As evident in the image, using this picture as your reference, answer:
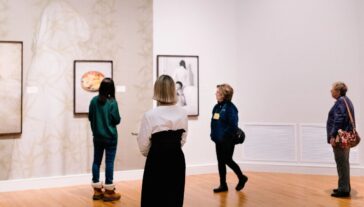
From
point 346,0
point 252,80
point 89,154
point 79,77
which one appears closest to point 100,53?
point 79,77

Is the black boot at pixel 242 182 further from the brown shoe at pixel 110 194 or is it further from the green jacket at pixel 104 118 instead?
the green jacket at pixel 104 118

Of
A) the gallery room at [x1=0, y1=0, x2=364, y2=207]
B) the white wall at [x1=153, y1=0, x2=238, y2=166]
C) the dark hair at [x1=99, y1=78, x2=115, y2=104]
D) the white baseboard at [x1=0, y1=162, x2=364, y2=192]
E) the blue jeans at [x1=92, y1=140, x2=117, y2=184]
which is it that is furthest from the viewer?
the white wall at [x1=153, y1=0, x2=238, y2=166]

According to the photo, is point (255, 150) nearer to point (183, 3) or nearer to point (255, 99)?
point (255, 99)

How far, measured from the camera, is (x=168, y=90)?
12.9 ft

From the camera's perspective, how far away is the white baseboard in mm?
7086

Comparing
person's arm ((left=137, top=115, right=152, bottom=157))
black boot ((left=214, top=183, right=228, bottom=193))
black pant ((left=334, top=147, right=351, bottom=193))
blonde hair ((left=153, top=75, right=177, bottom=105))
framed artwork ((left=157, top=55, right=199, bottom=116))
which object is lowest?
black boot ((left=214, top=183, right=228, bottom=193))

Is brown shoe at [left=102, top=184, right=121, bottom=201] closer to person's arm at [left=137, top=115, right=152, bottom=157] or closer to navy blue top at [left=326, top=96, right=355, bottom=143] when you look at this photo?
person's arm at [left=137, top=115, right=152, bottom=157]

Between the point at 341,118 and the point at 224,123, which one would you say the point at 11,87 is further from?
the point at 341,118

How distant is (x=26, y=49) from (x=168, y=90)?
4114 mm

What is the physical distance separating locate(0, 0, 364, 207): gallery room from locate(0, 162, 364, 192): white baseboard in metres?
0.02

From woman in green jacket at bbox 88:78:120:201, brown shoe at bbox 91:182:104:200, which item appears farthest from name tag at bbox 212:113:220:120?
brown shoe at bbox 91:182:104:200

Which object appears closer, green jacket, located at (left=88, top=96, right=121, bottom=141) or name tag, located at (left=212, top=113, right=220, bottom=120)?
green jacket, located at (left=88, top=96, right=121, bottom=141)

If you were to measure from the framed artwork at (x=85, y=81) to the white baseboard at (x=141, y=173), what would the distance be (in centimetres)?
119

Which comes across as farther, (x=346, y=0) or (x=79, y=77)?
(x=346, y=0)
